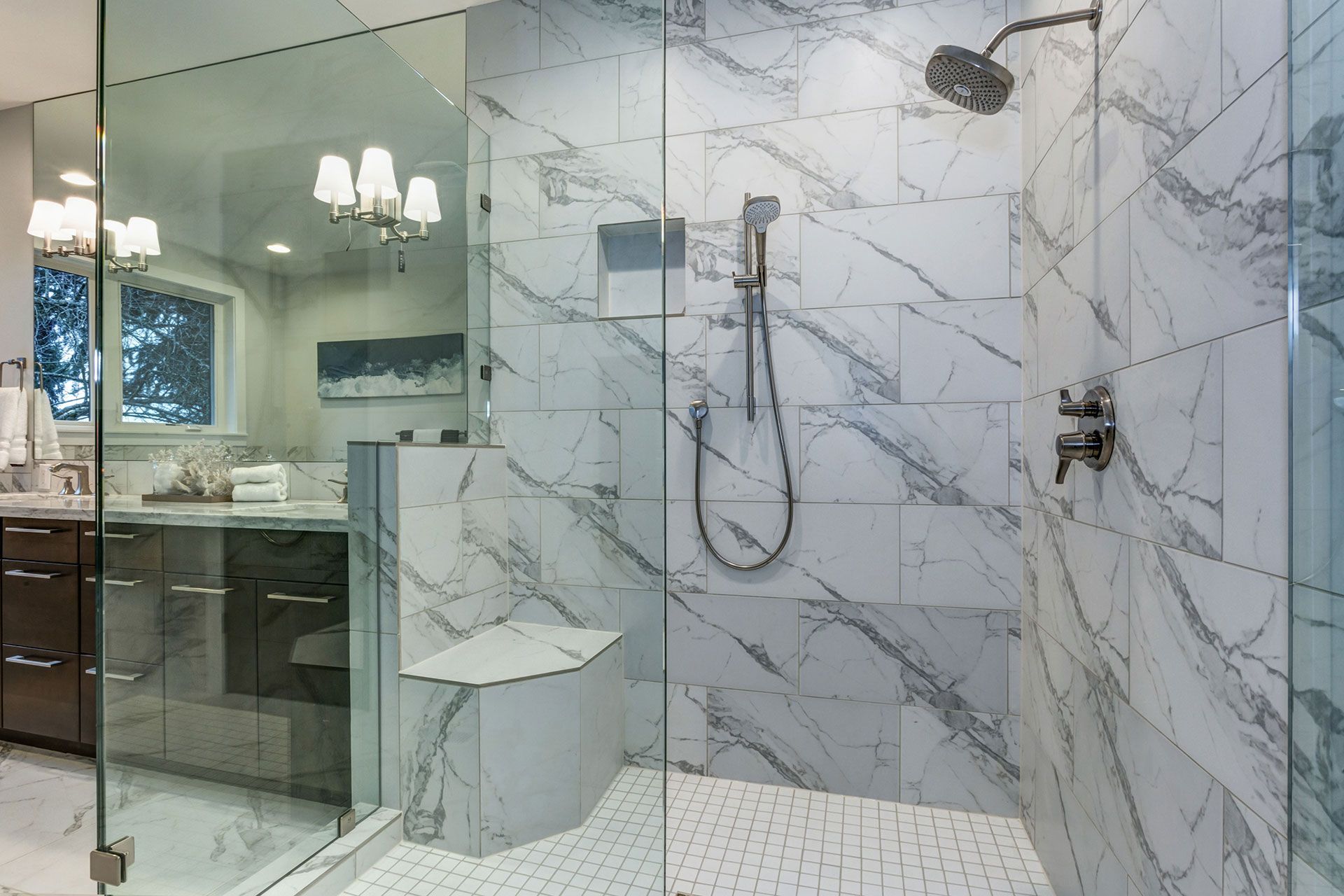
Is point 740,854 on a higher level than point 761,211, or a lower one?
lower

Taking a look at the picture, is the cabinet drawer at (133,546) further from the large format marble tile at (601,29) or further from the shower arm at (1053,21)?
the shower arm at (1053,21)

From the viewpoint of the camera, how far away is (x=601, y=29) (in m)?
1.36

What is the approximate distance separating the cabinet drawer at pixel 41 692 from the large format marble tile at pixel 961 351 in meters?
3.05

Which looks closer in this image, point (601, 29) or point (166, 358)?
point (166, 358)

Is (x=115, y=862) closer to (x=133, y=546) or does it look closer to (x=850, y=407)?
(x=133, y=546)

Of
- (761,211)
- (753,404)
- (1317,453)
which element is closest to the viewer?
(1317,453)

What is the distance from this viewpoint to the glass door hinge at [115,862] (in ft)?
3.73

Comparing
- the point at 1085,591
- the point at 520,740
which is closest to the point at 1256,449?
the point at 1085,591

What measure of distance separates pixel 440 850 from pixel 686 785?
3.45 ft

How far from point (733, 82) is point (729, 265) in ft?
2.09

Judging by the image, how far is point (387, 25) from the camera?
1.54 meters

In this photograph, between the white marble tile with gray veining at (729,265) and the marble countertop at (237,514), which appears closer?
the marble countertop at (237,514)

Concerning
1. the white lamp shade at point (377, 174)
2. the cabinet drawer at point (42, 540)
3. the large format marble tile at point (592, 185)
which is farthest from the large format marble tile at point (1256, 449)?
the cabinet drawer at point (42, 540)

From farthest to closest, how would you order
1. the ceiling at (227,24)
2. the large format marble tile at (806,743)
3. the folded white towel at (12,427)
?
the folded white towel at (12,427), the large format marble tile at (806,743), the ceiling at (227,24)
